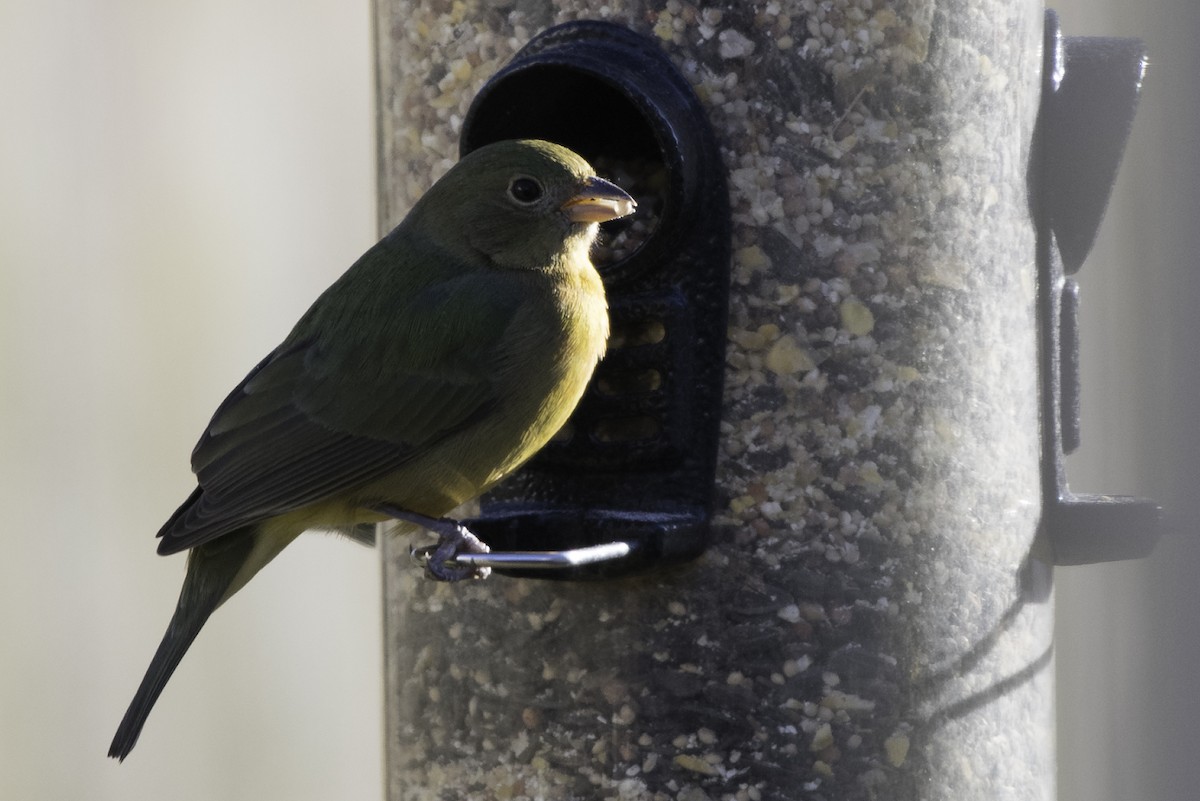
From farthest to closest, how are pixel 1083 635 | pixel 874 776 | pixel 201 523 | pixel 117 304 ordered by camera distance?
pixel 117 304 → pixel 1083 635 → pixel 201 523 → pixel 874 776

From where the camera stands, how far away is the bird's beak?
3.69 metres

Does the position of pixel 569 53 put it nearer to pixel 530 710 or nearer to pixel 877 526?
pixel 877 526

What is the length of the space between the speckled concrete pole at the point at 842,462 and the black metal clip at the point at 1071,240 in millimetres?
155

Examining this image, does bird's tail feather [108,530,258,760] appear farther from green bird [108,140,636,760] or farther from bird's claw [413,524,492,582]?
bird's claw [413,524,492,582]

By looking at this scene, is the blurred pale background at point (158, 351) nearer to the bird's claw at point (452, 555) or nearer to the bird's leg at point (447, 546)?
the bird's leg at point (447, 546)

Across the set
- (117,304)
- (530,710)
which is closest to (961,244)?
(530,710)

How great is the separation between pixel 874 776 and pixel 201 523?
5.03 ft

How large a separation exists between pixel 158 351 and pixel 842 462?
5.37 meters

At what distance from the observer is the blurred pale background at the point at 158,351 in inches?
310

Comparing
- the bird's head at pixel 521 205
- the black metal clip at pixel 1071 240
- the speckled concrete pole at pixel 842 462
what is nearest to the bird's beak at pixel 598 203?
the bird's head at pixel 521 205

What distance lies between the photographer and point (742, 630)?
3672mm

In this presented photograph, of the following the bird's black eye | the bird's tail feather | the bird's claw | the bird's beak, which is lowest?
the bird's tail feather

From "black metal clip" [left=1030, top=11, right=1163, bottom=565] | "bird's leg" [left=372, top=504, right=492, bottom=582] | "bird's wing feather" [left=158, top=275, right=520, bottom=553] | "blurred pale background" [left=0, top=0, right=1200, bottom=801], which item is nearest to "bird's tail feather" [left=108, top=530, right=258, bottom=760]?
"bird's wing feather" [left=158, top=275, right=520, bottom=553]

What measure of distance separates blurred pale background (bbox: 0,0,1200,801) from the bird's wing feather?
4186mm
